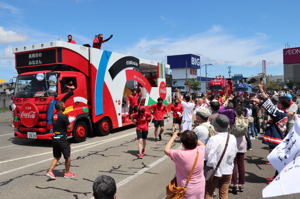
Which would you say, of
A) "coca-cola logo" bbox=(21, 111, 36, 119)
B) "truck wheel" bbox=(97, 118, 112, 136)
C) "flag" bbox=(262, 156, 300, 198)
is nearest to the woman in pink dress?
"flag" bbox=(262, 156, 300, 198)

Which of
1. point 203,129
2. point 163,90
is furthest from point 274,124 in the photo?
point 163,90

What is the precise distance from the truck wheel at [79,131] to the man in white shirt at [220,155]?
705cm

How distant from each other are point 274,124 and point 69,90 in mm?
6817

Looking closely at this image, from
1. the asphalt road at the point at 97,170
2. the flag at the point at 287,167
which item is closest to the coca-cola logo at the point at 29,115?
the asphalt road at the point at 97,170

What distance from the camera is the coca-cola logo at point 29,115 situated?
28.8ft

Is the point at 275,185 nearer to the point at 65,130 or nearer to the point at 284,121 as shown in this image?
the point at 284,121

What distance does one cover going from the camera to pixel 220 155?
3520mm

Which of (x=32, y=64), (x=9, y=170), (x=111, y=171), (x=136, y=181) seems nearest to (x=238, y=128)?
(x=136, y=181)

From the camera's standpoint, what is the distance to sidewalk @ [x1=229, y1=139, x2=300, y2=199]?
4771 millimetres

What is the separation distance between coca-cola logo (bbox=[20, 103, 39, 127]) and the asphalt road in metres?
0.93

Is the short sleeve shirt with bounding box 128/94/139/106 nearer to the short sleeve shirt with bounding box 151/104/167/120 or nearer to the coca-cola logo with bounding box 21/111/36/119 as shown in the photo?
the short sleeve shirt with bounding box 151/104/167/120

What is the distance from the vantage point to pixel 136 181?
5.60 metres

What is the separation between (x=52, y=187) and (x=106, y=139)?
215 inches

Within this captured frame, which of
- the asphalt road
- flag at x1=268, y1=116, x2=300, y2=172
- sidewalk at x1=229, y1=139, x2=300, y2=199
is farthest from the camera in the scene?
the asphalt road
